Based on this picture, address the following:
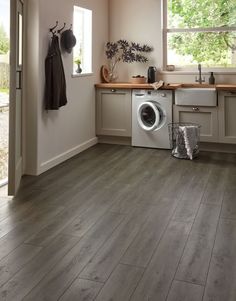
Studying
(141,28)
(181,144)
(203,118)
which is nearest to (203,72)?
(203,118)

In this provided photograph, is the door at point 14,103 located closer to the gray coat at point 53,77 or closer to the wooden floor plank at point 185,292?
the gray coat at point 53,77

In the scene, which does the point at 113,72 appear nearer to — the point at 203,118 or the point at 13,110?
the point at 203,118

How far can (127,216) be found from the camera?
3.08 metres

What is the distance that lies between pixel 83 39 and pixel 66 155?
1834 mm

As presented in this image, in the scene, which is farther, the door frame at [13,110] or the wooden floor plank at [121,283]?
the door frame at [13,110]

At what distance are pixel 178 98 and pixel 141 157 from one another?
1009mm

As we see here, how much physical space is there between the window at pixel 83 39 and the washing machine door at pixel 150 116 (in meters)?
0.99

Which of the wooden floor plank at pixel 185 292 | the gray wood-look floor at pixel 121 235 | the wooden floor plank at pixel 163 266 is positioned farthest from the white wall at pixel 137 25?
the wooden floor plank at pixel 185 292

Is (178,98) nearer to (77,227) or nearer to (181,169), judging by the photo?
(181,169)

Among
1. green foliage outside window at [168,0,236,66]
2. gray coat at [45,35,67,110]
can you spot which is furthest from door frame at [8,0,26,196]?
green foliage outside window at [168,0,236,66]

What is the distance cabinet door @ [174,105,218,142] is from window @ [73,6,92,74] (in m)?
1.48

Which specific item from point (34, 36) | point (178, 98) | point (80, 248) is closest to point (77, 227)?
point (80, 248)

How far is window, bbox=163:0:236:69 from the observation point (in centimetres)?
562

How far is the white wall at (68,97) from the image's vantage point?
4.18 m
